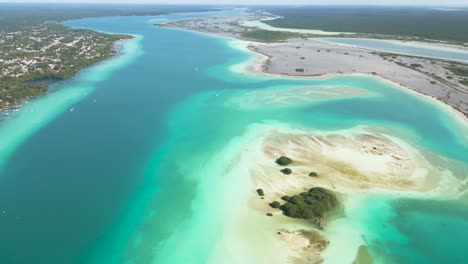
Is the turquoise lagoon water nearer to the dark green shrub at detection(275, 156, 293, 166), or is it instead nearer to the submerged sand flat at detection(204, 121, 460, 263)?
the submerged sand flat at detection(204, 121, 460, 263)

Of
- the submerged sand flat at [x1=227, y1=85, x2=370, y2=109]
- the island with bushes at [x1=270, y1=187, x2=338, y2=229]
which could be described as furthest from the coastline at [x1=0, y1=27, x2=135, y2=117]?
the island with bushes at [x1=270, y1=187, x2=338, y2=229]

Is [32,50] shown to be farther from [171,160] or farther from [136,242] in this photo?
[136,242]

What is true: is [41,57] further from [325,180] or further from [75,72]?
[325,180]

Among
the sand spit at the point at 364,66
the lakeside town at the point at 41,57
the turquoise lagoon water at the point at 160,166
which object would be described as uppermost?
the sand spit at the point at 364,66

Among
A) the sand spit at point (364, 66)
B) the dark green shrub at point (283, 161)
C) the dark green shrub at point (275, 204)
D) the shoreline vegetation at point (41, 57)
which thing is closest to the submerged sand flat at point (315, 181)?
the dark green shrub at point (275, 204)

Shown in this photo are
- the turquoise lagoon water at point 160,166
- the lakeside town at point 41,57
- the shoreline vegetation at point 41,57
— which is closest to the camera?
the turquoise lagoon water at point 160,166

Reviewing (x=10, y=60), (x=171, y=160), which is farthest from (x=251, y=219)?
(x=10, y=60)

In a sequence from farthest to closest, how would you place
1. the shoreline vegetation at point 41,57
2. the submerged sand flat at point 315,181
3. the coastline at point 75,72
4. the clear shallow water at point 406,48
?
the clear shallow water at point 406,48 < the shoreline vegetation at point 41,57 < the coastline at point 75,72 < the submerged sand flat at point 315,181

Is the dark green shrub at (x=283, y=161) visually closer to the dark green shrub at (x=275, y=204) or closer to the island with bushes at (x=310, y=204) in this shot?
the island with bushes at (x=310, y=204)
